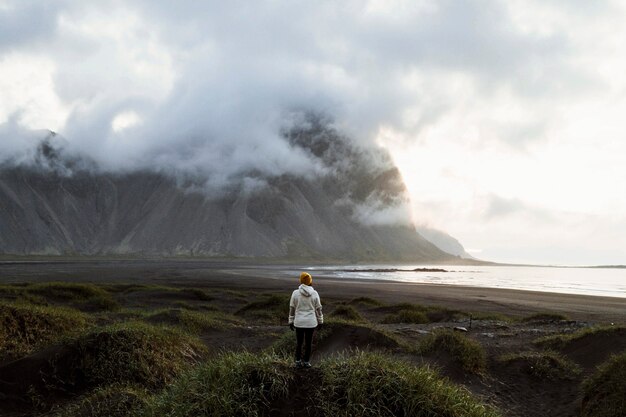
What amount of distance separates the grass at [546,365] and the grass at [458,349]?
1168 millimetres

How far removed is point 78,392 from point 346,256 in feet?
584

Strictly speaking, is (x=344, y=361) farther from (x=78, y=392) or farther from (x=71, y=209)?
(x=71, y=209)

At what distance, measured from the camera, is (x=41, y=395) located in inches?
479

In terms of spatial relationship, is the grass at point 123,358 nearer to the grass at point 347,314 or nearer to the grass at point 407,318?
the grass at point 347,314

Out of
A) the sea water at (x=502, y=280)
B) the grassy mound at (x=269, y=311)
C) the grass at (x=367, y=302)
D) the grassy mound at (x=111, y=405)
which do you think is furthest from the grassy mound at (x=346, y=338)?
the sea water at (x=502, y=280)

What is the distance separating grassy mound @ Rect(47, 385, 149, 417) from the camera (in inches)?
382

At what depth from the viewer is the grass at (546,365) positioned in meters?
15.0

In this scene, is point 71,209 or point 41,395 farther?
point 71,209

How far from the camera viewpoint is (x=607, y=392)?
11609 mm

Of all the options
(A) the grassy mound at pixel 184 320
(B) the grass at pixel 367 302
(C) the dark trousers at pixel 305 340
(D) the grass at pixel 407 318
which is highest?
(C) the dark trousers at pixel 305 340

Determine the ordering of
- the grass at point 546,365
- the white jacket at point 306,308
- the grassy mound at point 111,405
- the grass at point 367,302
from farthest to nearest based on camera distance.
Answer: the grass at point 367,302 → the grass at point 546,365 → the white jacket at point 306,308 → the grassy mound at point 111,405

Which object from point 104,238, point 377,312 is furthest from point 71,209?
point 377,312

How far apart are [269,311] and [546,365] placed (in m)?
20.1

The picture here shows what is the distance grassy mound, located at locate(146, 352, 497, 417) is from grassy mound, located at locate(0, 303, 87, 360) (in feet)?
28.4
